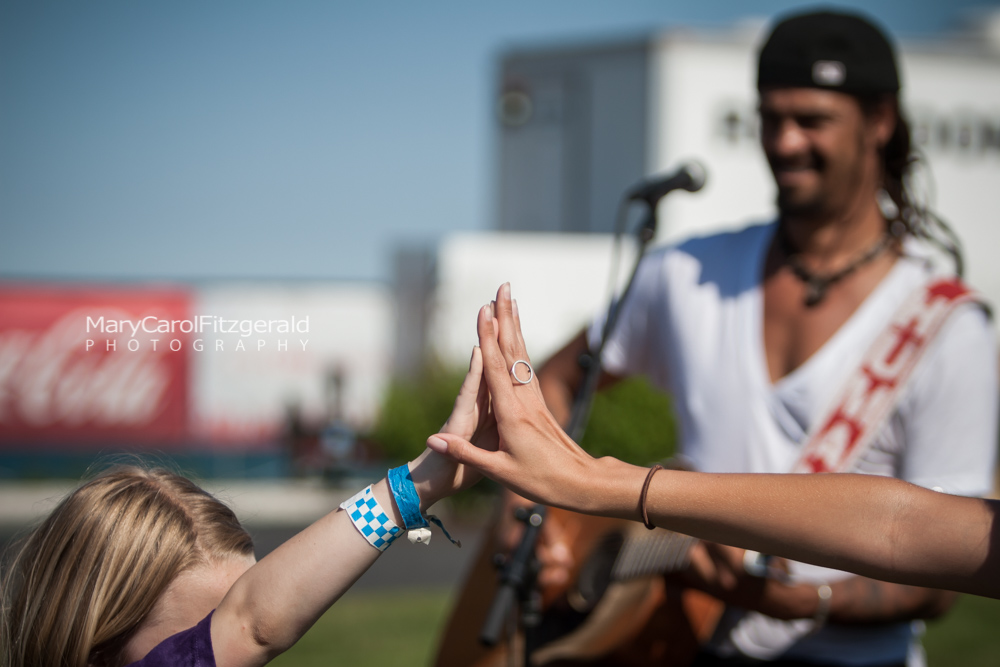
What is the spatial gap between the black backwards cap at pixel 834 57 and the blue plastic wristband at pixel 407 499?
129 cm

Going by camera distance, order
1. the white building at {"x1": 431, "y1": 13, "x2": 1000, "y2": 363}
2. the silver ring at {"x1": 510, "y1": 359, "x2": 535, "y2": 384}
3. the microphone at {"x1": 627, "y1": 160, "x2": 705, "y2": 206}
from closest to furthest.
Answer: the silver ring at {"x1": 510, "y1": 359, "x2": 535, "y2": 384} → the microphone at {"x1": 627, "y1": 160, "x2": 705, "y2": 206} → the white building at {"x1": 431, "y1": 13, "x2": 1000, "y2": 363}

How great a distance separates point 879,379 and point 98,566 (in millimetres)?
1520

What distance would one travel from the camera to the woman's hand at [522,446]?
1104 mm

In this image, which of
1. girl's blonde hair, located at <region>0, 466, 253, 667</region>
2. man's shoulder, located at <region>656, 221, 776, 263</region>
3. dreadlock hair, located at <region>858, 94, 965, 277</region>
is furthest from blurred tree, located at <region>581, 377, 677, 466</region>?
girl's blonde hair, located at <region>0, 466, 253, 667</region>

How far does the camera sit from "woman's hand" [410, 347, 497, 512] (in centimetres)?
122

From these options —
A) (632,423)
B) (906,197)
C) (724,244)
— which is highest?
(906,197)

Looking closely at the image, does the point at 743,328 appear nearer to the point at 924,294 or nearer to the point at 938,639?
the point at 924,294

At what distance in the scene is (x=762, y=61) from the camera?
2.02 m

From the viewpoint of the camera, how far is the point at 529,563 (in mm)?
1857

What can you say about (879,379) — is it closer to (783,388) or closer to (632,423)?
(783,388)

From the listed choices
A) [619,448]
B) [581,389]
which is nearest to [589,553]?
[581,389]

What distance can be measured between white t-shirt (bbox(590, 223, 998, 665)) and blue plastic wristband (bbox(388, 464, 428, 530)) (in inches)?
38.0

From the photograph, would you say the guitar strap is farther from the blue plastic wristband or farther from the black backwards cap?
the blue plastic wristband

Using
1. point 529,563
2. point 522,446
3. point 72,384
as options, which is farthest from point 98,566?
point 72,384
